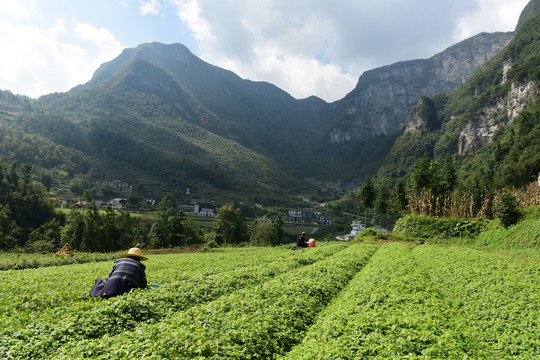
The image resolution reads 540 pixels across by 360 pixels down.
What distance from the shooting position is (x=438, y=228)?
122 feet

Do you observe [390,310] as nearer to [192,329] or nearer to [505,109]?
[192,329]

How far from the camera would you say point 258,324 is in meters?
8.17

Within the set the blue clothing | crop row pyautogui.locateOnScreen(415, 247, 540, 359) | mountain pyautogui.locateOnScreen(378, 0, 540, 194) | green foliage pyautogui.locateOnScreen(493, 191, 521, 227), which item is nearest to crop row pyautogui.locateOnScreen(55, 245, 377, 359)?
the blue clothing

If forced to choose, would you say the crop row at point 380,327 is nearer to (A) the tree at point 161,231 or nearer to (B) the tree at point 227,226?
(A) the tree at point 161,231

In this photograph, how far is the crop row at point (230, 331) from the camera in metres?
6.46

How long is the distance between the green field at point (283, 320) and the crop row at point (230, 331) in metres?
0.03

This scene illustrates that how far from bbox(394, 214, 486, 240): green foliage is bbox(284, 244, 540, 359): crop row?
21.4m

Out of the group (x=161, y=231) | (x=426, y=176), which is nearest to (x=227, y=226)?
(x=161, y=231)

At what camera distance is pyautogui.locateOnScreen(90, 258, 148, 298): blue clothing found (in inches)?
414

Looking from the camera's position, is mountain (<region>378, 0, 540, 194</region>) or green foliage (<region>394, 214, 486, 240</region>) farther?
mountain (<region>378, 0, 540, 194</region>)

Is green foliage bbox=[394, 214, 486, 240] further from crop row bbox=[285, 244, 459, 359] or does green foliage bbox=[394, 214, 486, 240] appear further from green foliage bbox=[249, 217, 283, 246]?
green foliage bbox=[249, 217, 283, 246]

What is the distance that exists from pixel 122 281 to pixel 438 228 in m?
38.0

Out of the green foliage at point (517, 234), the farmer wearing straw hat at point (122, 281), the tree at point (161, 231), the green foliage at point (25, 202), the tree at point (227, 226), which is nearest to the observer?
the farmer wearing straw hat at point (122, 281)

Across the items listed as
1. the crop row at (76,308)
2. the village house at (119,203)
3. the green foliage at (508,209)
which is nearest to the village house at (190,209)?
the village house at (119,203)
